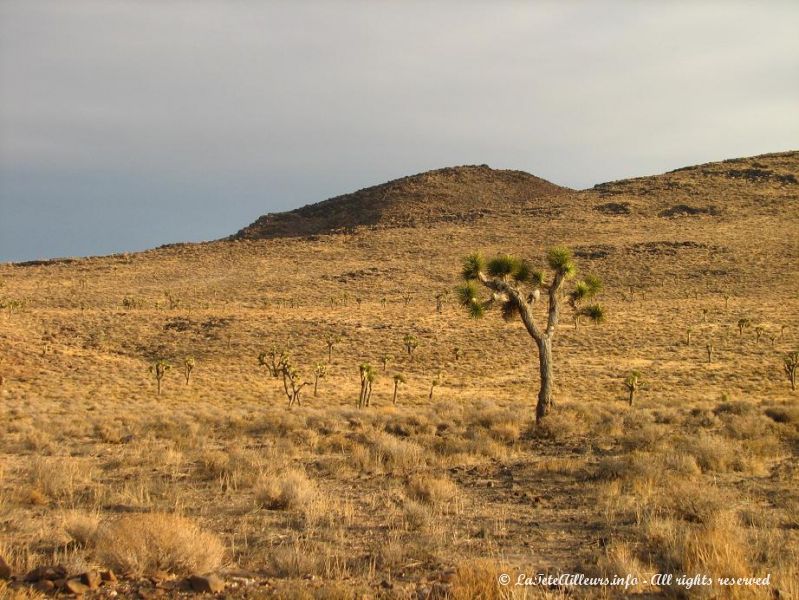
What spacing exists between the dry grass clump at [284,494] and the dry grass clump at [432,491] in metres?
1.46

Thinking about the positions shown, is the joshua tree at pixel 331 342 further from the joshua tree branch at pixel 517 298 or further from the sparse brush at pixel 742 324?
the sparse brush at pixel 742 324

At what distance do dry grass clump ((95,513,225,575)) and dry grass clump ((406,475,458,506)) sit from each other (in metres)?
3.30

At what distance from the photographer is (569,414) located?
670 inches

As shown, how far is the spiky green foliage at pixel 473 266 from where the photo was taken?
1855 cm

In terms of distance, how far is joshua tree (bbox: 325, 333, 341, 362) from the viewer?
4631cm

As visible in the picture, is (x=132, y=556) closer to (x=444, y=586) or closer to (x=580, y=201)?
(x=444, y=586)

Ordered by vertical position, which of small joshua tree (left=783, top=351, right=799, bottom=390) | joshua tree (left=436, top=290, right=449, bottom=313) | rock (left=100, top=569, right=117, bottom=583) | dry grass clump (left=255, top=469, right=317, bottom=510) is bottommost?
small joshua tree (left=783, top=351, right=799, bottom=390)

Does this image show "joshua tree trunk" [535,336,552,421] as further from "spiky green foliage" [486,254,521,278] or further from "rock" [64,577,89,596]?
"rock" [64,577,89,596]

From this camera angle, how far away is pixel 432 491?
9.17 m

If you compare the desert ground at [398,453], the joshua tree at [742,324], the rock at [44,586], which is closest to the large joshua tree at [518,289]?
the desert ground at [398,453]

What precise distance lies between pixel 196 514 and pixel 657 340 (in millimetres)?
44565

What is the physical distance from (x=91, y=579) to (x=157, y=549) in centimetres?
71

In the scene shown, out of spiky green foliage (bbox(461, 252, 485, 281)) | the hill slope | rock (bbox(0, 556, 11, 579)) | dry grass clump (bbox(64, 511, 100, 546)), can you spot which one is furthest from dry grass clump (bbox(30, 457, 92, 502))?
the hill slope

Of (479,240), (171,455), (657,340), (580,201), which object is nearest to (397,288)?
(479,240)
